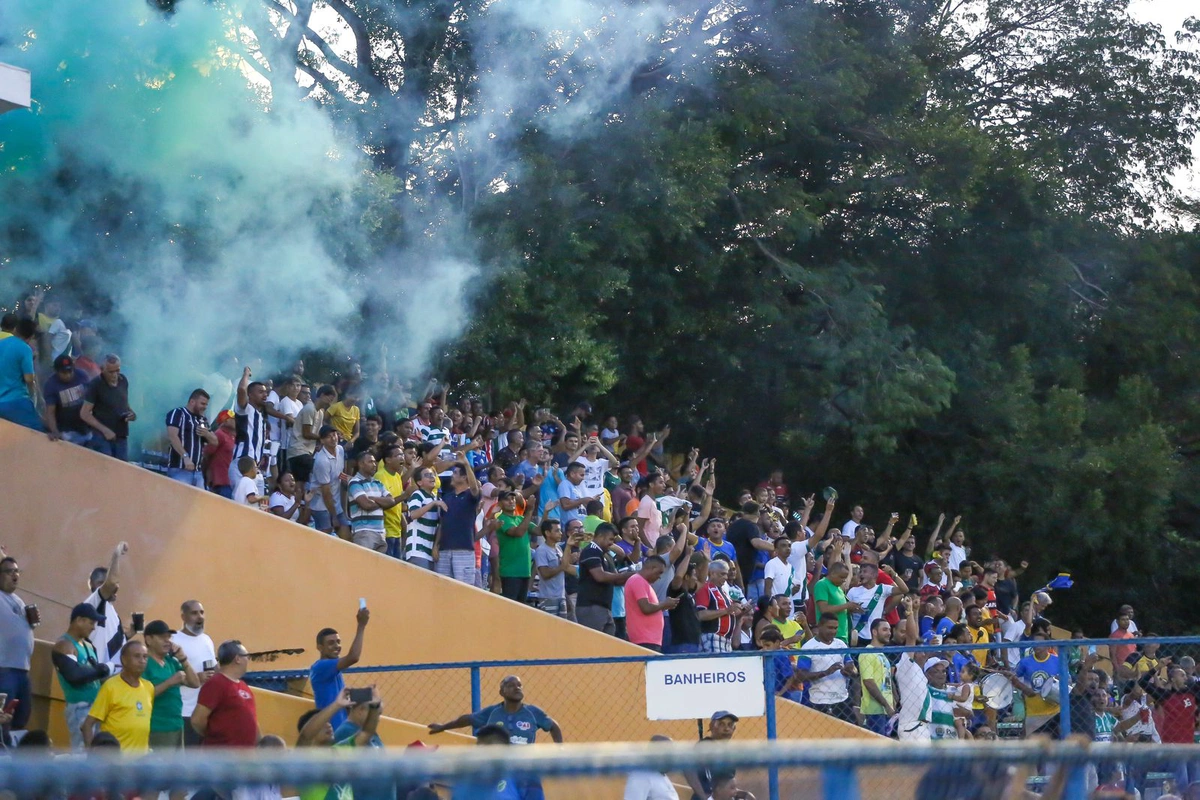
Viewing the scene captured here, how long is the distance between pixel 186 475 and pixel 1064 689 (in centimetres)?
656

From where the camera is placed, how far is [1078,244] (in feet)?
82.9

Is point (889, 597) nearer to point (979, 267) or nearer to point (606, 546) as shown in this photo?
point (606, 546)

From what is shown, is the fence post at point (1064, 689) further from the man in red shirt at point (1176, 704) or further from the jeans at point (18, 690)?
the jeans at point (18, 690)

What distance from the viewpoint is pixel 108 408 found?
428 inches

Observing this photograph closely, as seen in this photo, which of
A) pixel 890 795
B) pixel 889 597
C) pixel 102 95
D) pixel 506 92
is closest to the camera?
pixel 890 795

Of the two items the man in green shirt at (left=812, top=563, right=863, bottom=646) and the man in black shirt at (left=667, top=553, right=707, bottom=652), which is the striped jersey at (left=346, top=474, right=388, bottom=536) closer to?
the man in black shirt at (left=667, top=553, right=707, bottom=652)

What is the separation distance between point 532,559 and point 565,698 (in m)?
2.19

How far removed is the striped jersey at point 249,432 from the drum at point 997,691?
6.09 m

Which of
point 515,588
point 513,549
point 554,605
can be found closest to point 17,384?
point 513,549

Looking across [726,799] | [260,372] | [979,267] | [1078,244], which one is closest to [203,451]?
[260,372]

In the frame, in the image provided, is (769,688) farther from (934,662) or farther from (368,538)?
(368,538)

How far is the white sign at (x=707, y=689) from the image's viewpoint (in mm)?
9062

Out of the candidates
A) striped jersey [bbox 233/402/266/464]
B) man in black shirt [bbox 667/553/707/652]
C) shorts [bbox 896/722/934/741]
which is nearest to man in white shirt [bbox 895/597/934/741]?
shorts [bbox 896/722/934/741]

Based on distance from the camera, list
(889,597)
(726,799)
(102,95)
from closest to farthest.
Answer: (726,799) < (102,95) < (889,597)
